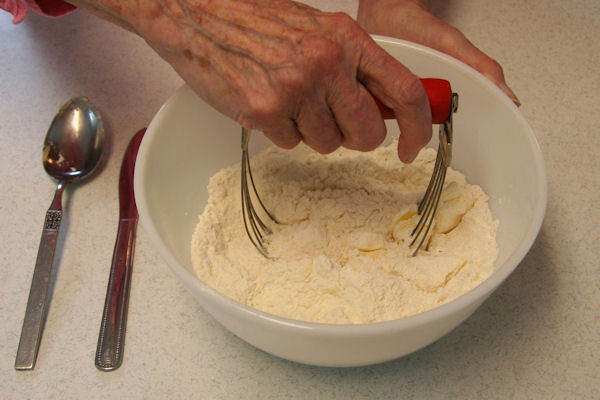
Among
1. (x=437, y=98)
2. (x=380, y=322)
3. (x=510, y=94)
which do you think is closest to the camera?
(x=380, y=322)

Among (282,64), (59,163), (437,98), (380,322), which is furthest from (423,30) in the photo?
(59,163)

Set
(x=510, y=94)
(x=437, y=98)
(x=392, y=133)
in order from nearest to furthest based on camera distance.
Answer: (x=437, y=98)
(x=510, y=94)
(x=392, y=133)

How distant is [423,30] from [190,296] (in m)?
0.60

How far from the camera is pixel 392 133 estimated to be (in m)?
0.83

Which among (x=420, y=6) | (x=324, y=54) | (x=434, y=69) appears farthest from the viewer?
(x=420, y=6)

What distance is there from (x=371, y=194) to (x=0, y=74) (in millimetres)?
806

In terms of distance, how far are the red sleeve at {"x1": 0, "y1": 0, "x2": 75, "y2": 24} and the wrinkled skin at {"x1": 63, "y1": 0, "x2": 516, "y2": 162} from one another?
1.23 feet

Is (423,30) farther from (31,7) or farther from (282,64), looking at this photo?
(31,7)

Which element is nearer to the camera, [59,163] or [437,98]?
[437,98]

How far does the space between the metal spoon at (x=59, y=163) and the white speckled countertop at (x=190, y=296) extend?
25 millimetres

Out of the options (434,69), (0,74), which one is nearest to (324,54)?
(434,69)

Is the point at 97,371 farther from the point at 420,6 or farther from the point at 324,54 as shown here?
the point at 420,6

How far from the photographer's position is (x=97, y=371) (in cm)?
66

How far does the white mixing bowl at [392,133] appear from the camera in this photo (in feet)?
1.63
